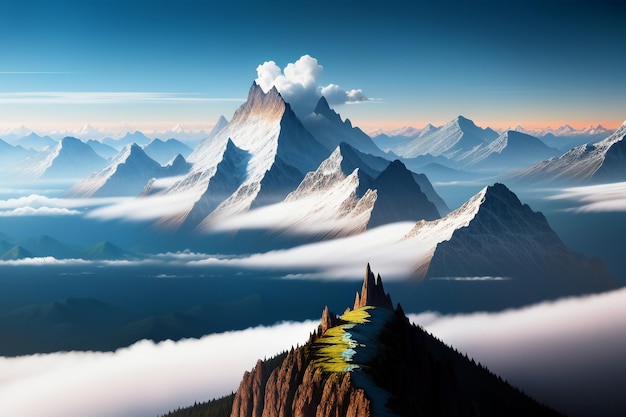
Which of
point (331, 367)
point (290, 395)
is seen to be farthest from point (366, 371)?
point (290, 395)

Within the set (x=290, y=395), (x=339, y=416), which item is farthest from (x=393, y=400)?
(x=290, y=395)

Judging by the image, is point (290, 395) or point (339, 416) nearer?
point (339, 416)

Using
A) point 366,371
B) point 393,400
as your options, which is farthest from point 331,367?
point 393,400

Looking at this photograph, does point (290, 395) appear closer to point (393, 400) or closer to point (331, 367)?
point (331, 367)

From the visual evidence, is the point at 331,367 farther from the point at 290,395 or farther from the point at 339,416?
the point at 339,416

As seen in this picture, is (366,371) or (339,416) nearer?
(339,416)

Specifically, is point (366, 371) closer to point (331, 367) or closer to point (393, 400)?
point (331, 367)

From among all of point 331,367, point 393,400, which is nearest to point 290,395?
point 331,367
